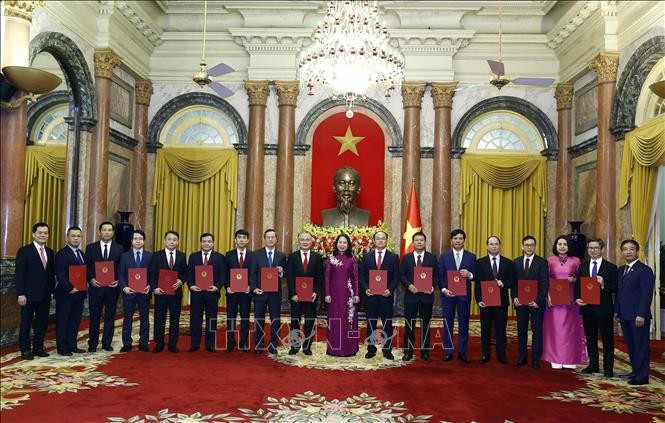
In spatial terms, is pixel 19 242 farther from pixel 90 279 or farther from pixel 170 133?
pixel 170 133

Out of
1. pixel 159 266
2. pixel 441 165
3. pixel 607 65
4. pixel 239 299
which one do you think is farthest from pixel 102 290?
pixel 607 65

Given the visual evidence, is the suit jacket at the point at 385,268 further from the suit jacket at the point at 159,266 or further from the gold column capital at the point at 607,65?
the gold column capital at the point at 607,65

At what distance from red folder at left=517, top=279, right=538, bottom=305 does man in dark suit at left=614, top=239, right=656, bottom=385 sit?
2.66ft

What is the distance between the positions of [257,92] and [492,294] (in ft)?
22.0

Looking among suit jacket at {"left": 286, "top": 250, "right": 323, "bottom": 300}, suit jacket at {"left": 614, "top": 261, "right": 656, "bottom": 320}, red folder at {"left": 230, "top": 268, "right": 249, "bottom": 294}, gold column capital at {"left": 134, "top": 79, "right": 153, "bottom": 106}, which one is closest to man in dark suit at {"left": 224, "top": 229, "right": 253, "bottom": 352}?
red folder at {"left": 230, "top": 268, "right": 249, "bottom": 294}

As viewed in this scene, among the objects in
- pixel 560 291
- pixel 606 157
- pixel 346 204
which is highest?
pixel 606 157

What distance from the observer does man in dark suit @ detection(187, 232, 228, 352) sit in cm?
673

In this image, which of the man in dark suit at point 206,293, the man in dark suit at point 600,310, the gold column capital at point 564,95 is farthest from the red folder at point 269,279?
the gold column capital at point 564,95

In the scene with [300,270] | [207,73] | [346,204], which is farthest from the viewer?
[346,204]

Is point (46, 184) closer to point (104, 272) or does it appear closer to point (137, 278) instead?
point (104, 272)

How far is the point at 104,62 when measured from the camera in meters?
9.61

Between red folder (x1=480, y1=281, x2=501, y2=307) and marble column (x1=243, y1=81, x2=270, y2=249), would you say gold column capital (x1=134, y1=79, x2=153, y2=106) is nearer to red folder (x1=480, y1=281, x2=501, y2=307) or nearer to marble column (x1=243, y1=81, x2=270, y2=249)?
marble column (x1=243, y1=81, x2=270, y2=249)

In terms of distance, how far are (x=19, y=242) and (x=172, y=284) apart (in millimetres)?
2072

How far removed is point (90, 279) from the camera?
21.7 ft
